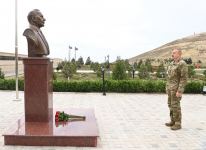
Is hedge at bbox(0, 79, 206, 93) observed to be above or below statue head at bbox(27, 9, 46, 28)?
below

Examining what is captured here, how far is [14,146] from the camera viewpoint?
6590 mm

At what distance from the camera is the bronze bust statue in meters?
7.76

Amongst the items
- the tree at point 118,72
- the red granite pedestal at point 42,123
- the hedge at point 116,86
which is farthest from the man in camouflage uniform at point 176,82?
the tree at point 118,72

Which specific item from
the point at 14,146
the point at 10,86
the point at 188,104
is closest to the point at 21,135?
the point at 14,146

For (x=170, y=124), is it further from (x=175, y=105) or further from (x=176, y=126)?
(x=175, y=105)

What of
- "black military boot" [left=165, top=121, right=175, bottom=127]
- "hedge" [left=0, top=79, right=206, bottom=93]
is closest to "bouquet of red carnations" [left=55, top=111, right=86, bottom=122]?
"black military boot" [left=165, top=121, right=175, bottom=127]

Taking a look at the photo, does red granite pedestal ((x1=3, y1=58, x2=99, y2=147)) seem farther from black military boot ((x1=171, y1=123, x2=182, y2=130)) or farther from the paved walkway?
black military boot ((x1=171, y1=123, x2=182, y2=130))

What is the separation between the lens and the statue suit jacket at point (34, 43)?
25.4 feet

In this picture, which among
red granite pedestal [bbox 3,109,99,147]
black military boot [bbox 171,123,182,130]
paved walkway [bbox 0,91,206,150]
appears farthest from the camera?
black military boot [bbox 171,123,182,130]

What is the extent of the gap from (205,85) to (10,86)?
8615 millimetres

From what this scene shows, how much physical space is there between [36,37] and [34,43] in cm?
13

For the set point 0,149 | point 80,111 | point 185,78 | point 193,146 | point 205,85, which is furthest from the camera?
point 205,85

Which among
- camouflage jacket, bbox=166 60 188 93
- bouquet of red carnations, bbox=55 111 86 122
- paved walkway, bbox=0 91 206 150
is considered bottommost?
paved walkway, bbox=0 91 206 150

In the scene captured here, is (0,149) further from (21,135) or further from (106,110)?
(106,110)
